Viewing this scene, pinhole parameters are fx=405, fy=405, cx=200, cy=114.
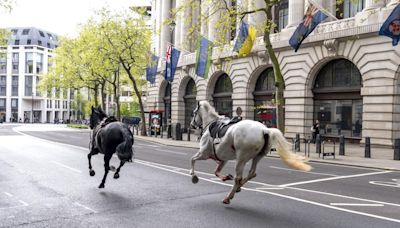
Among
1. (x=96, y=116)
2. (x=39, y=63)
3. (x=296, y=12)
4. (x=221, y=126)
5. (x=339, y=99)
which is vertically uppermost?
(x=39, y=63)

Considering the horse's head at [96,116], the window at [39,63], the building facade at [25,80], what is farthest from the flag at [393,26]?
the window at [39,63]

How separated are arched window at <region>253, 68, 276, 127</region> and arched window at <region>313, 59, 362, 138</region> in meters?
4.97

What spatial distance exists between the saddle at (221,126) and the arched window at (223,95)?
33.8m

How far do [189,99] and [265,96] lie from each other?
1551 centimetres

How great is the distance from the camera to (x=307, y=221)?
7480 mm

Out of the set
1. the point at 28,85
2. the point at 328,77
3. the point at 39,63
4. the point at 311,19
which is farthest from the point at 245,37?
the point at 39,63

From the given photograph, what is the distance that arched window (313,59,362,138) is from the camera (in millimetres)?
30641

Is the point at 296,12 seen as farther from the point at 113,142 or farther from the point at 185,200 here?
the point at 185,200

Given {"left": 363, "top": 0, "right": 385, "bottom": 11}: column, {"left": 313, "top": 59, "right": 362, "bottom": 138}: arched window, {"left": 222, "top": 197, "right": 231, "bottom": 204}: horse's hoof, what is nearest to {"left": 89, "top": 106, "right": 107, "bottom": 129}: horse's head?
{"left": 222, "top": 197, "right": 231, "bottom": 204}: horse's hoof

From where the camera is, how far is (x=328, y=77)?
3256cm

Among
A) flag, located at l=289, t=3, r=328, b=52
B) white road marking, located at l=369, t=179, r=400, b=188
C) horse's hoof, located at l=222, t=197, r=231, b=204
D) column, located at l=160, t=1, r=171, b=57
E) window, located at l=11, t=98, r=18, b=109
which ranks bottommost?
white road marking, located at l=369, t=179, r=400, b=188

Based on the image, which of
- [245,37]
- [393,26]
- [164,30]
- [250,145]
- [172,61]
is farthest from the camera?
[164,30]

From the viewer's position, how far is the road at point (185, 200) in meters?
7.41

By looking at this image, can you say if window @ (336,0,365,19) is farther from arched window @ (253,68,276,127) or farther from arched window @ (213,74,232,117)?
arched window @ (213,74,232,117)
